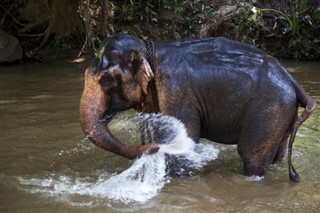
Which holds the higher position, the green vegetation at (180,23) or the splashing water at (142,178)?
the green vegetation at (180,23)

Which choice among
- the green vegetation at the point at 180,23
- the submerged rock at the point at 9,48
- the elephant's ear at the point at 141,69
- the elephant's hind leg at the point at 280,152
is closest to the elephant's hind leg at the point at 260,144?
the elephant's hind leg at the point at 280,152

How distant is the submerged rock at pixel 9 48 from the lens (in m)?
10.8

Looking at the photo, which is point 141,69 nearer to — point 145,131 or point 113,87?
point 113,87

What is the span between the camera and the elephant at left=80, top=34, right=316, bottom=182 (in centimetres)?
359

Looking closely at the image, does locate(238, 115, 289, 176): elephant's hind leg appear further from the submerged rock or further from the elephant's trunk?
the submerged rock

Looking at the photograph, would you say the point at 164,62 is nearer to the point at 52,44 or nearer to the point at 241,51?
the point at 241,51

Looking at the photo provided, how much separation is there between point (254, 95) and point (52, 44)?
363 inches

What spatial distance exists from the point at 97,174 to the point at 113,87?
2.61 feet

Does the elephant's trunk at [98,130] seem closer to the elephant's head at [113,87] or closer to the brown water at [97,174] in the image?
A: the elephant's head at [113,87]

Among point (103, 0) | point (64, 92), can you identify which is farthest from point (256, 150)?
point (103, 0)

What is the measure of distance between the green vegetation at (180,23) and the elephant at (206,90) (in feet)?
23.3

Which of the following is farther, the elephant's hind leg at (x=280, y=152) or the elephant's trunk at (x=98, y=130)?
the elephant's hind leg at (x=280, y=152)

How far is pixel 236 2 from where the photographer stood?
12070 mm

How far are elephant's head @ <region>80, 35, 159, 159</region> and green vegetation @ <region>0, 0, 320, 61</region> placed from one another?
7.16 m
